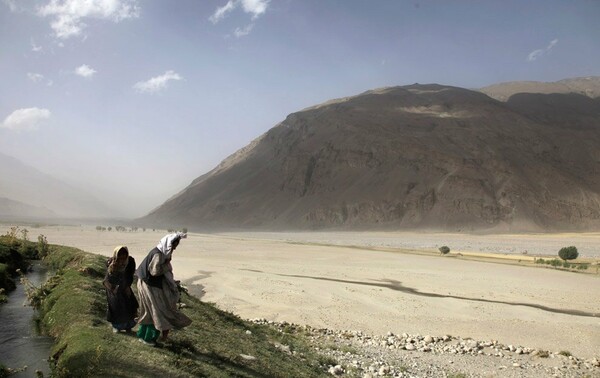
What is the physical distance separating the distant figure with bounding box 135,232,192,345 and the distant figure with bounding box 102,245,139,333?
38 cm

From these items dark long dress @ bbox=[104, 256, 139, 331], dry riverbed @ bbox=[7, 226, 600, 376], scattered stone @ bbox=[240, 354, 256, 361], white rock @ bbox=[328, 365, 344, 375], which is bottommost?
dry riverbed @ bbox=[7, 226, 600, 376]

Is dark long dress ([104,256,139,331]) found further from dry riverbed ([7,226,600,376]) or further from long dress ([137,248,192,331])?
dry riverbed ([7,226,600,376])

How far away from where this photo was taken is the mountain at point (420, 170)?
338ft

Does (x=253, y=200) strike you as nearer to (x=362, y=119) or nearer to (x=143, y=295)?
(x=362, y=119)

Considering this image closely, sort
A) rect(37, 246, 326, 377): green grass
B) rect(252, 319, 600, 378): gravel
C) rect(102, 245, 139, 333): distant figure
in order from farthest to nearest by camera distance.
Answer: rect(252, 319, 600, 378): gravel
rect(102, 245, 139, 333): distant figure
rect(37, 246, 326, 377): green grass

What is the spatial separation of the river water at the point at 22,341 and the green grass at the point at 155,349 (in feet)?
0.92

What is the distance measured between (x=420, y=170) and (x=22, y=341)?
4448 inches

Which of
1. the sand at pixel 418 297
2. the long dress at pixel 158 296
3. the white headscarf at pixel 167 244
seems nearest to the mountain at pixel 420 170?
the sand at pixel 418 297

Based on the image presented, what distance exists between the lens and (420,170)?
116m

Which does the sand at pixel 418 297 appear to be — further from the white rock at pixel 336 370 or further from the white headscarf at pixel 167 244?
the white headscarf at pixel 167 244

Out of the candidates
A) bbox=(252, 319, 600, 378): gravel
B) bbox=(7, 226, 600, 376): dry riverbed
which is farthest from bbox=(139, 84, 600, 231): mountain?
bbox=(252, 319, 600, 378): gravel

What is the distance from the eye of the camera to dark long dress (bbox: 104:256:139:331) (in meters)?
8.01

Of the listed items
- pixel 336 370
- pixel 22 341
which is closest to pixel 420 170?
pixel 336 370

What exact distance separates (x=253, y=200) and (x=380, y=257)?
9032 centimetres
